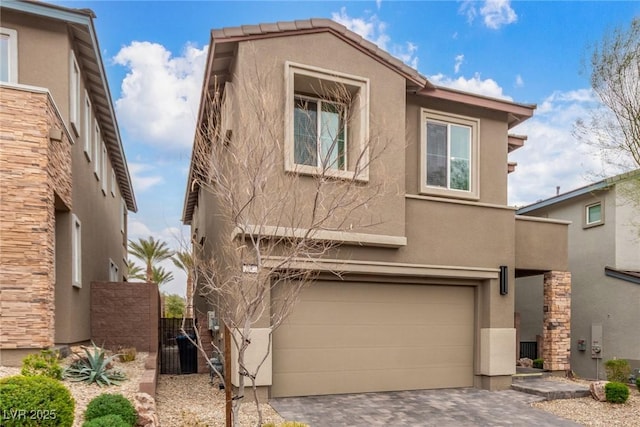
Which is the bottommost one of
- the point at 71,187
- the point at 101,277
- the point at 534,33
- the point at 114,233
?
the point at 101,277

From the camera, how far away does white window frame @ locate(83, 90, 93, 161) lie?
11594 millimetres

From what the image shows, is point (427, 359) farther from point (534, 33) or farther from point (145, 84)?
point (534, 33)

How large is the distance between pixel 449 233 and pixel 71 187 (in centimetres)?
836

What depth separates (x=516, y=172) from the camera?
48.5 ft

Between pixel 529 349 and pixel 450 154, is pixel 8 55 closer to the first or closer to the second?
pixel 450 154

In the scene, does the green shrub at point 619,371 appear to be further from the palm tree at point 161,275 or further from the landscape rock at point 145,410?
the palm tree at point 161,275

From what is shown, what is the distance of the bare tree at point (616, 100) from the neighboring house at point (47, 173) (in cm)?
1195

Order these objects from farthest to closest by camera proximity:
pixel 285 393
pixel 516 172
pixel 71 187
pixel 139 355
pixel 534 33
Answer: pixel 516 172, pixel 534 33, pixel 139 355, pixel 71 187, pixel 285 393

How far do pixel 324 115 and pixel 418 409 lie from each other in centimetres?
601

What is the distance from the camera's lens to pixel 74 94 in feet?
33.0

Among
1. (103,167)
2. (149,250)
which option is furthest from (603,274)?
(149,250)

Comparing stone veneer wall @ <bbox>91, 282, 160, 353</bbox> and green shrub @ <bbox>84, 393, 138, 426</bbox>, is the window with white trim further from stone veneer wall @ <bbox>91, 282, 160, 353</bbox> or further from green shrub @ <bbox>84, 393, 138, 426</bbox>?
green shrub @ <bbox>84, 393, 138, 426</bbox>

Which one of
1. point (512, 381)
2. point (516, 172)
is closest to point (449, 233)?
point (512, 381)

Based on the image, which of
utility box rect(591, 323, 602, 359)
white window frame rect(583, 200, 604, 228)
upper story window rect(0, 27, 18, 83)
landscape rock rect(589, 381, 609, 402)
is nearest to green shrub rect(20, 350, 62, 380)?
upper story window rect(0, 27, 18, 83)
